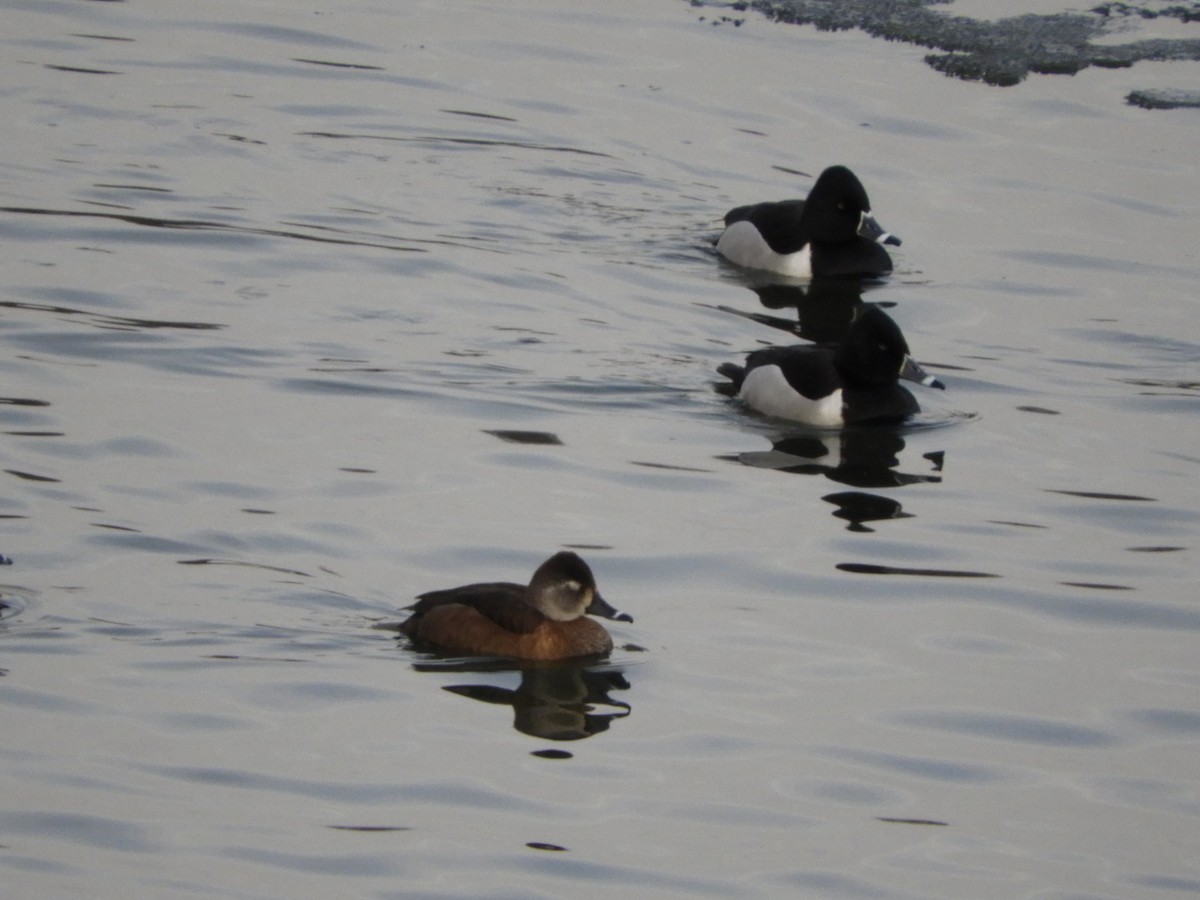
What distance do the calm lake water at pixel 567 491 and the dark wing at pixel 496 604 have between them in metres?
0.23

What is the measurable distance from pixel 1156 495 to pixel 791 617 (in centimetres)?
281

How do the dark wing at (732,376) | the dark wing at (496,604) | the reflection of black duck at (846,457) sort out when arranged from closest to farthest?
the dark wing at (496,604), the reflection of black duck at (846,457), the dark wing at (732,376)

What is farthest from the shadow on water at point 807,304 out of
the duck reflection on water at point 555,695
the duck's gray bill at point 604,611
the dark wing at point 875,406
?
the duck reflection on water at point 555,695

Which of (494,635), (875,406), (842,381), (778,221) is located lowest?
(494,635)

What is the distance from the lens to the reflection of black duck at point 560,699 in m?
7.46

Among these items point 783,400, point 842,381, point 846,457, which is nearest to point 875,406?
point 842,381

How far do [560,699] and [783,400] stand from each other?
4.48m

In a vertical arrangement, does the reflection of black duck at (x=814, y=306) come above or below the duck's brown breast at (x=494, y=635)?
above

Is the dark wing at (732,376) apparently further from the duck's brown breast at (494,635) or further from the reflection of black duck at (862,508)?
the duck's brown breast at (494,635)

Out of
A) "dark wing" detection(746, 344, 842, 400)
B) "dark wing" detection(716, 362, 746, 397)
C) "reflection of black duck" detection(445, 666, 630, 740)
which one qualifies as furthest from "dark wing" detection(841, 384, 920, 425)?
"reflection of black duck" detection(445, 666, 630, 740)

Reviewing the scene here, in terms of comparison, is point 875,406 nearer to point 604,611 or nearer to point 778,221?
point 778,221

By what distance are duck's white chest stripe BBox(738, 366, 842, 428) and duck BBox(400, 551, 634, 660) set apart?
4.05m

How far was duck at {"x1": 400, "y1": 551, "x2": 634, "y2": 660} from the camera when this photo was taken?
7875 mm

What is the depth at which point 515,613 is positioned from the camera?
7875 mm
